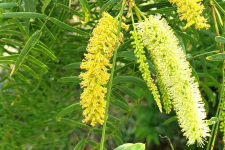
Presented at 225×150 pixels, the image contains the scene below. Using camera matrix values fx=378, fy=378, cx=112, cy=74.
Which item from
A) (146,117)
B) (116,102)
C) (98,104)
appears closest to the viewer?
(98,104)

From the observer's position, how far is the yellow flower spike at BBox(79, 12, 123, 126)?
0.49 metres

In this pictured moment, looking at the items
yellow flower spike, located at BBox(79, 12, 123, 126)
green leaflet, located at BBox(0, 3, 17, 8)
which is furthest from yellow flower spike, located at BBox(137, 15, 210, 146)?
green leaflet, located at BBox(0, 3, 17, 8)

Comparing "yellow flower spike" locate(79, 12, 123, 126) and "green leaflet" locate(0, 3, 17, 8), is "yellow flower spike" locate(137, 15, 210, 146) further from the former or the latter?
"green leaflet" locate(0, 3, 17, 8)

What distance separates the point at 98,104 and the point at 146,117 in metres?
1.75

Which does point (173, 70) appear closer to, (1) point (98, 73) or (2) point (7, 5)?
(1) point (98, 73)

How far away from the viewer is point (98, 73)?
1.60ft

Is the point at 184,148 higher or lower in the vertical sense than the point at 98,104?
lower

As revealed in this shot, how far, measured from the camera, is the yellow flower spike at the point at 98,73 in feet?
1.61

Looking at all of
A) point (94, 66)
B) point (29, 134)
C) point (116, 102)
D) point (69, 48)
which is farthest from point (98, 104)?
point (29, 134)

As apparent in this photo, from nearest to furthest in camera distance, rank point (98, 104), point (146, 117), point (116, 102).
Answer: point (98, 104)
point (116, 102)
point (146, 117)

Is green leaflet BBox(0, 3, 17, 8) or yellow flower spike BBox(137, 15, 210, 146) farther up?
green leaflet BBox(0, 3, 17, 8)

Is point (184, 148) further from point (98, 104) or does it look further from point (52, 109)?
point (98, 104)

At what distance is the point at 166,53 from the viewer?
53cm

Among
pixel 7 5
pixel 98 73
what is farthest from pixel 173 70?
pixel 7 5
